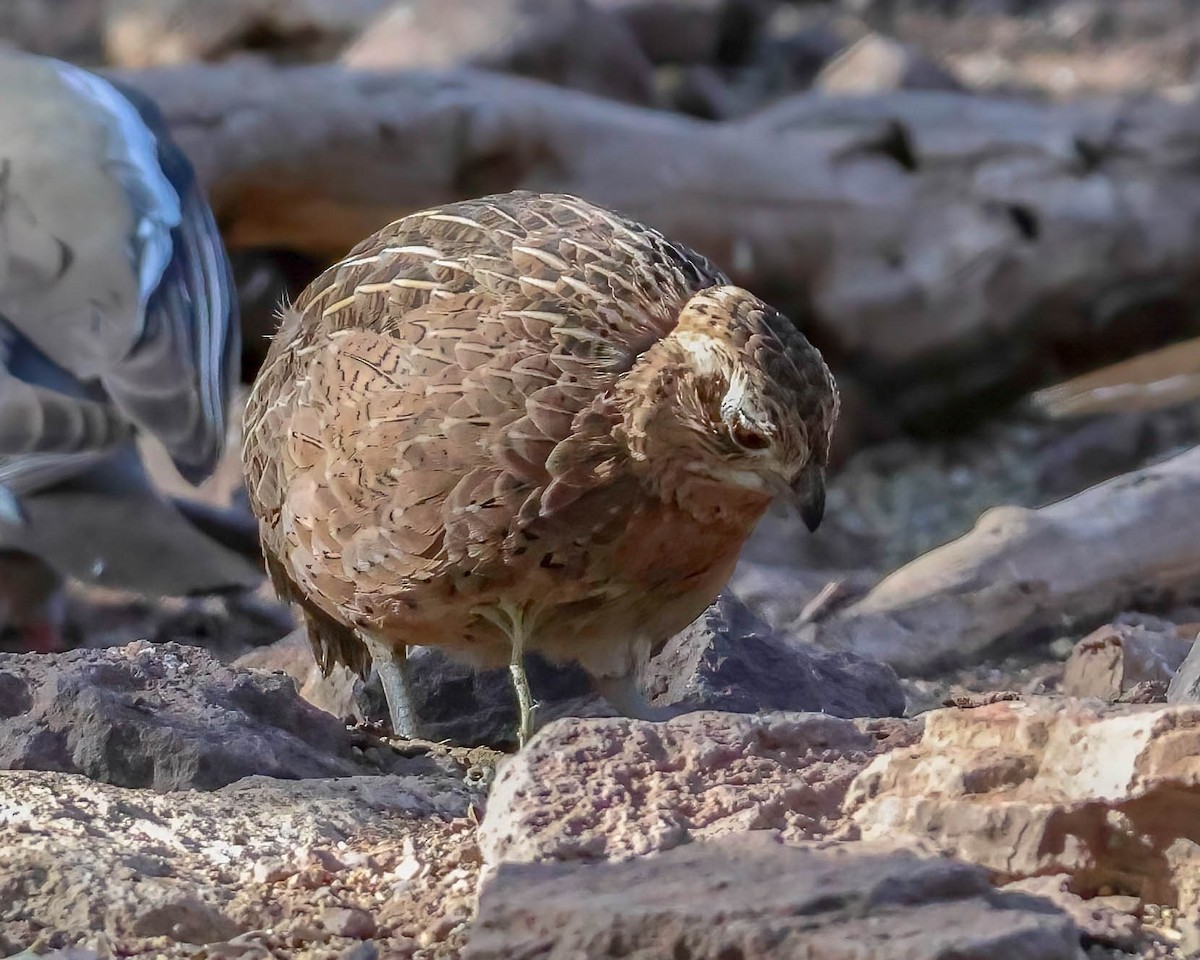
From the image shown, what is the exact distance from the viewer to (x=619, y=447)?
9.91ft

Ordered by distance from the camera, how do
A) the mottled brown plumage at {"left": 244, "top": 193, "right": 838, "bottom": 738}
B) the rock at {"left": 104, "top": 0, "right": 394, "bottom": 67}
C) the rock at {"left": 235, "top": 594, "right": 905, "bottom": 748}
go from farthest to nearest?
the rock at {"left": 104, "top": 0, "right": 394, "bottom": 67}
the rock at {"left": 235, "top": 594, "right": 905, "bottom": 748}
the mottled brown plumage at {"left": 244, "top": 193, "right": 838, "bottom": 738}

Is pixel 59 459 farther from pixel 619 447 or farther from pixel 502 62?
pixel 502 62

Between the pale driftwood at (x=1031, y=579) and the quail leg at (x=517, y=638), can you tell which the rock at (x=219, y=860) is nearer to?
the quail leg at (x=517, y=638)

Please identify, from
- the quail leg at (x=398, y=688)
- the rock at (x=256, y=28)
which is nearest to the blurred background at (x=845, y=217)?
the rock at (x=256, y=28)

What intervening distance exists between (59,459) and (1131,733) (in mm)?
3860

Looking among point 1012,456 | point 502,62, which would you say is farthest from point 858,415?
point 502,62

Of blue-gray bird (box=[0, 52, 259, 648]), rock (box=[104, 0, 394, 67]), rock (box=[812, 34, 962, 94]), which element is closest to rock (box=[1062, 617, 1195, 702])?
blue-gray bird (box=[0, 52, 259, 648])

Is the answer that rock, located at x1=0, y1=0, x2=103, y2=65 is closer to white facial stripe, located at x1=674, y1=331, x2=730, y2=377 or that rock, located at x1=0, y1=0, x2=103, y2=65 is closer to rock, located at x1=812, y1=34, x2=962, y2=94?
rock, located at x1=812, y1=34, x2=962, y2=94

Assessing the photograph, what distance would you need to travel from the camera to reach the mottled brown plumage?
2.95 m

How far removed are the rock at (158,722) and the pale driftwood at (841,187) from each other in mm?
4806

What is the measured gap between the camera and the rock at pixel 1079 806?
2.33m

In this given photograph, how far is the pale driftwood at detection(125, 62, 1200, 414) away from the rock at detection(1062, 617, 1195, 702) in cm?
432

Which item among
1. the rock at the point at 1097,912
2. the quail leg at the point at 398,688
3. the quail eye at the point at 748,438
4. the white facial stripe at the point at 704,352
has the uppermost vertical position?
the white facial stripe at the point at 704,352

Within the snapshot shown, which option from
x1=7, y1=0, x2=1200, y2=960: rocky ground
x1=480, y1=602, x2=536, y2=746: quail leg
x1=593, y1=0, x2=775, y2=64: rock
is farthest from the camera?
x1=593, y1=0, x2=775, y2=64: rock
